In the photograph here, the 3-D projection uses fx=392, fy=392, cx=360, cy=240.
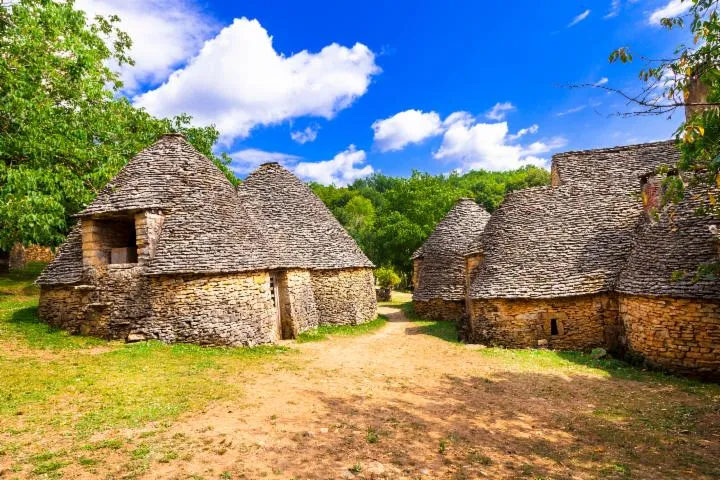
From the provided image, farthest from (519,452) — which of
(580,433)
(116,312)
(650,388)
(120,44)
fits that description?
(120,44)

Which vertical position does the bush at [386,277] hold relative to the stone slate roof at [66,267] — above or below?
below

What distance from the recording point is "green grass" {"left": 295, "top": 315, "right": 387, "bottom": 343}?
15.7 m

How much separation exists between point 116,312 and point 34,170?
540 cm

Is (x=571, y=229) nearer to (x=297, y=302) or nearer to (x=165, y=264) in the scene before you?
(x=297, y=302)

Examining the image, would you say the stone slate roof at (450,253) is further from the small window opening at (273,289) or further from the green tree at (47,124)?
the green tree at (47,124)

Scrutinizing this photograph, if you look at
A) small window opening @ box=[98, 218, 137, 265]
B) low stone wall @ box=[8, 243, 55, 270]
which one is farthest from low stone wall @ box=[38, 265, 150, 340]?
low stone wall @ box=[8, 243, 55, 270]

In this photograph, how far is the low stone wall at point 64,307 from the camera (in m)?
12.5

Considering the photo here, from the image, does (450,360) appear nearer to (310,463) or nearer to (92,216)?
(310,463)

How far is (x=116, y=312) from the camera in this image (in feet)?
39.7

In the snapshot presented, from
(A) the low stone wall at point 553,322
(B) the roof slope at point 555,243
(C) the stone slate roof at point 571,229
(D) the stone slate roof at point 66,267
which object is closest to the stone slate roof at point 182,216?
(D) the stone slate roof at point 66,267

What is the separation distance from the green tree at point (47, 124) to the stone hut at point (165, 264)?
56.9 inches

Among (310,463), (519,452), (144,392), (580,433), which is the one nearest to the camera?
(310,463)

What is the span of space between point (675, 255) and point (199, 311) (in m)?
14.0

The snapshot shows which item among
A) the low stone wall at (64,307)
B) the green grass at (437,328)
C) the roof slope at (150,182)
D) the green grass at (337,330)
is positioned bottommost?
the green grass at (437,328)
